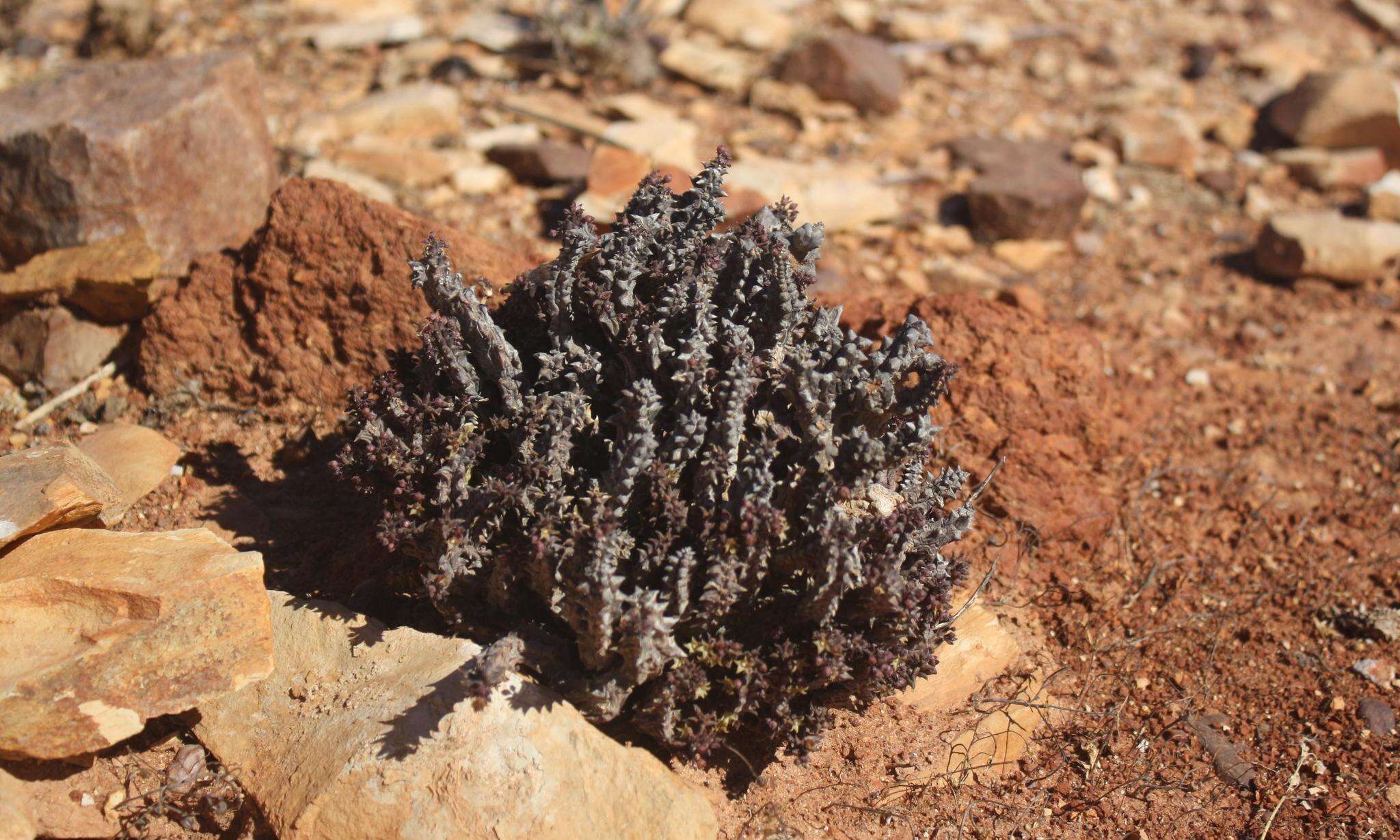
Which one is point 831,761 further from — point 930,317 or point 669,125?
point 669,125

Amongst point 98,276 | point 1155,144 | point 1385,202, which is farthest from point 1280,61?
point 98,276

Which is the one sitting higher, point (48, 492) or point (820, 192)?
point (48, 492)

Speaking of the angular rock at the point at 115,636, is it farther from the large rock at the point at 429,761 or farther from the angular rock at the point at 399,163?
the angular rock at the point at 399,163

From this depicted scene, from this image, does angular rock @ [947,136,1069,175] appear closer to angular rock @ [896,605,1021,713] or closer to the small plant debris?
angular rock @ [896,605,1021,713]

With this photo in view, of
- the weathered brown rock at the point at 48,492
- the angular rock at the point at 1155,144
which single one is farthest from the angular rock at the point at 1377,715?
the angular rock at the point at 1155,144

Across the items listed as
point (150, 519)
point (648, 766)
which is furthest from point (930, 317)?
point (150, 519)

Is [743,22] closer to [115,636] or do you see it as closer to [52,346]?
[52,346]
